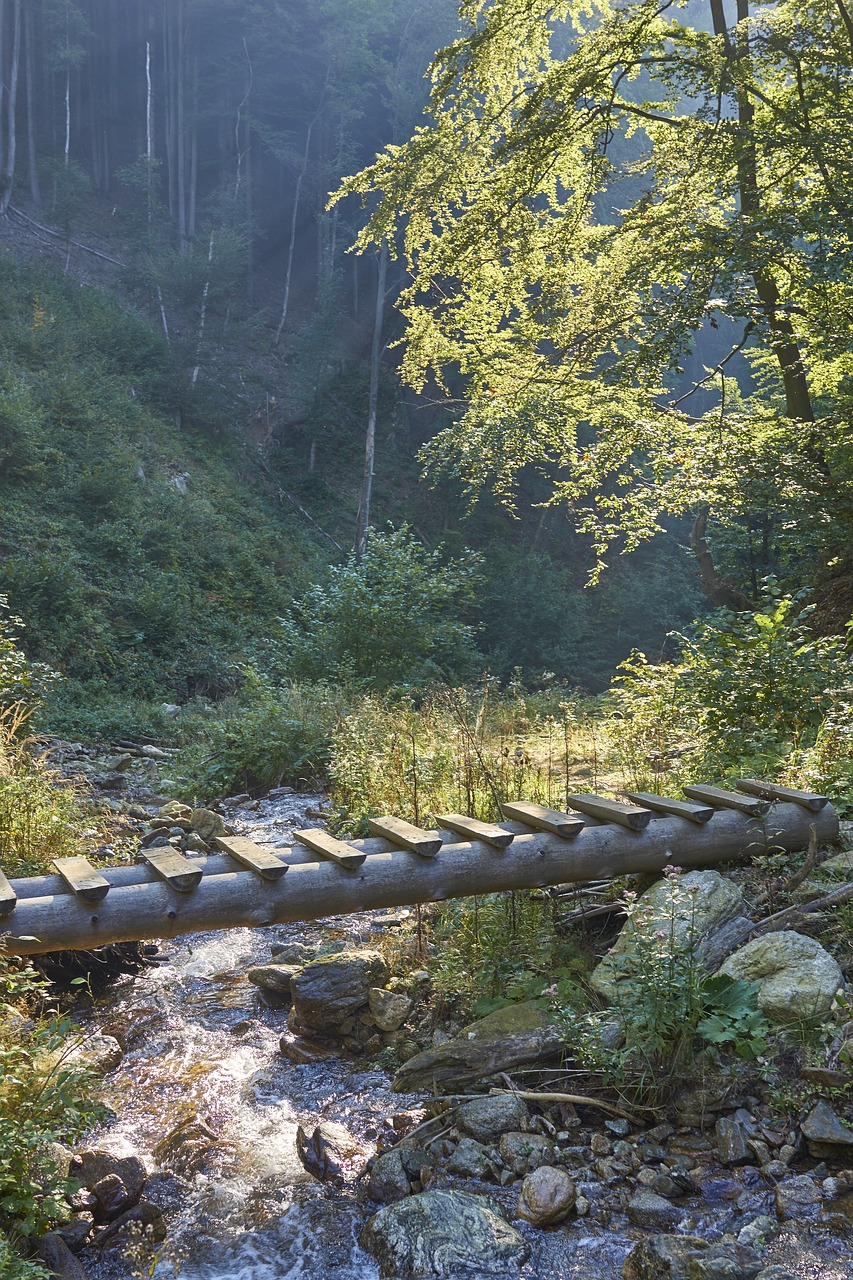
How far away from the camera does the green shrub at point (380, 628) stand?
43.6 feet

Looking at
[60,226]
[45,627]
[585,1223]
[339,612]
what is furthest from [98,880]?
[60,226]

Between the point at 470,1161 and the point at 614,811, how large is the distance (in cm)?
164

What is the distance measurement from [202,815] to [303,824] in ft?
2.86

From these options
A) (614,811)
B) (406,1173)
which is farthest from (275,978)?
(614,811)

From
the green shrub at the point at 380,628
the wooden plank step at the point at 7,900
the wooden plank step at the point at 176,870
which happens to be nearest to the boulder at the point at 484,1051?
the wooden plank step at the point at 176,870

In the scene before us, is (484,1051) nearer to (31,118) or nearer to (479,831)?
(479,831)

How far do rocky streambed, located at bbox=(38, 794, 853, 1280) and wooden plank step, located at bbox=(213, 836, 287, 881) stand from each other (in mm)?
949

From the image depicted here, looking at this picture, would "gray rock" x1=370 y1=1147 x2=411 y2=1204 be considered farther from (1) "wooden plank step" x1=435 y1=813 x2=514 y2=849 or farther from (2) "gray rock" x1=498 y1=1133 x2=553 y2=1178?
(1) "wooden plank step" x1=435 y1=813 x2=514 y2=849

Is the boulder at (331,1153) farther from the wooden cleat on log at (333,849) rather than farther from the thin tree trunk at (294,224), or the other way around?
the thin tree trunk at (294,224)

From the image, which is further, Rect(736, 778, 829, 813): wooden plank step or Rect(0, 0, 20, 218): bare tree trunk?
Rect(0, 0, 20, 218): bare tree trunk

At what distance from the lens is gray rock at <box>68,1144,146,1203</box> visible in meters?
3.35

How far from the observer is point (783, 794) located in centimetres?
466

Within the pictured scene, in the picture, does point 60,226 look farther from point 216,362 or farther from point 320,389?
point 320,389

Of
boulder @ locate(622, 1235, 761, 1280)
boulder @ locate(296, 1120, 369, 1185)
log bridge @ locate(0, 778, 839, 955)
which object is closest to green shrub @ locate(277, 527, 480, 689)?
log bridge @ locate(0, 778, 839, 955)
